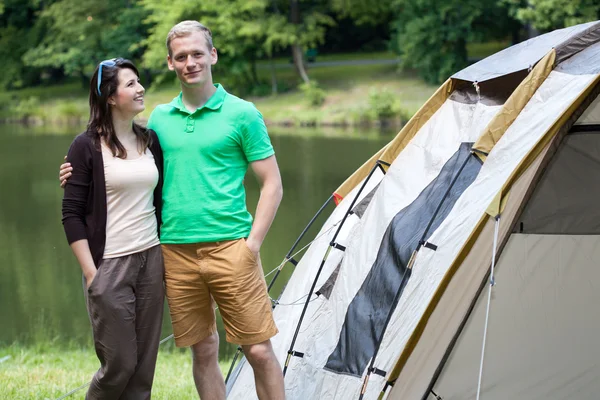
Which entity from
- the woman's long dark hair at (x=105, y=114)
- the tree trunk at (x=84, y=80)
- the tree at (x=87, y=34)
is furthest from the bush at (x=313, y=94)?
the woman's long dark hair at (x=105, y=114)

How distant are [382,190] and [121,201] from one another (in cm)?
135

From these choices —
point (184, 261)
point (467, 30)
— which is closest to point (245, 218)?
point (184, 261)

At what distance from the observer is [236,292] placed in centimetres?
329

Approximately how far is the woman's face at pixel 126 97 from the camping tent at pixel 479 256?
1250 mm

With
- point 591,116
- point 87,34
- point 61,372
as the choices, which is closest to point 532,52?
point 591,116

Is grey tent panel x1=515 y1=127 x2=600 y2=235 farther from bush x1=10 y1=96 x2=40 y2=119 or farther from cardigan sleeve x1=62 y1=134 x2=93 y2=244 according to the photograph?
bush x1=10 y1=96 x2=40 y2=119

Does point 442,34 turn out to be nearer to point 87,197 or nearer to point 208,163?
point 208,163

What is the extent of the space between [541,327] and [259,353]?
1299 mm

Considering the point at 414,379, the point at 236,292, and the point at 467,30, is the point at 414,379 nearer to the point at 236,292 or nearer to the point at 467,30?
the point at 236,292

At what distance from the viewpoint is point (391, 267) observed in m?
3.84

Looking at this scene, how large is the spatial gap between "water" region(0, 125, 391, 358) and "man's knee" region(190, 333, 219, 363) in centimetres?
323

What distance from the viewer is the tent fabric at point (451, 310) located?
3430 mm

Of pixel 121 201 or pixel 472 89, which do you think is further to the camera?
pixel 472 89

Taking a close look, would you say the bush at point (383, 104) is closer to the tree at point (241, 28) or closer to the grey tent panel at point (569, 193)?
the tree at point (241, 28)
